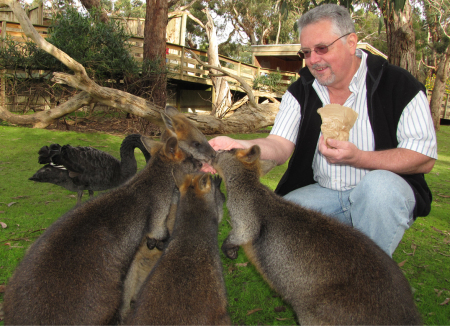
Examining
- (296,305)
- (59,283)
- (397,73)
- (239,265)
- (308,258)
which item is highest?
(397,73)

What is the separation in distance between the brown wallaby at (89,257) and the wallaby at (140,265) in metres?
0.15

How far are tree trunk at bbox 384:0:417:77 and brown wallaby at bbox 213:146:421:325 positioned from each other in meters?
7.01

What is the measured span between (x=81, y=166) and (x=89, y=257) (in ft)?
8.28

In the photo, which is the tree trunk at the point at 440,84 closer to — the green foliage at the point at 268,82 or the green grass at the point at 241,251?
the green foliage at the point at 268,82

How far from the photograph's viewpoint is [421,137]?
10.3 feet

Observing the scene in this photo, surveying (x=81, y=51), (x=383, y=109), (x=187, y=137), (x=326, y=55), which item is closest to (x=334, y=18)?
(x=326, y=55)

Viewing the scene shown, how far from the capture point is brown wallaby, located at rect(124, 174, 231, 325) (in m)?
2.16

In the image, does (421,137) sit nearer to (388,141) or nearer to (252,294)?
(388,141)

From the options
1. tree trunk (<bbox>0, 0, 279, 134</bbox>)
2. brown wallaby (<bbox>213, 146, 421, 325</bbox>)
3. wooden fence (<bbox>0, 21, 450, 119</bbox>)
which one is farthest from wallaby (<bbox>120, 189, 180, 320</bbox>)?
wooden fence (<bbox>0, 21, 450, 119</bbox>)

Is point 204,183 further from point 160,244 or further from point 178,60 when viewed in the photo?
point 178,60

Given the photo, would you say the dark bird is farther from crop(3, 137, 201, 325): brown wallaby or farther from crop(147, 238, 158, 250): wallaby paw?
crop(147, 238, 158, 250): wallaby paw

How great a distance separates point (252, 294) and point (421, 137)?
1.98 metres

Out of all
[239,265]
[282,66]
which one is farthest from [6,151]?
[282,66]

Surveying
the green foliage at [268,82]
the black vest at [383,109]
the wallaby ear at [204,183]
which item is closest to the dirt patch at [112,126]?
the black vest at [383,109]
